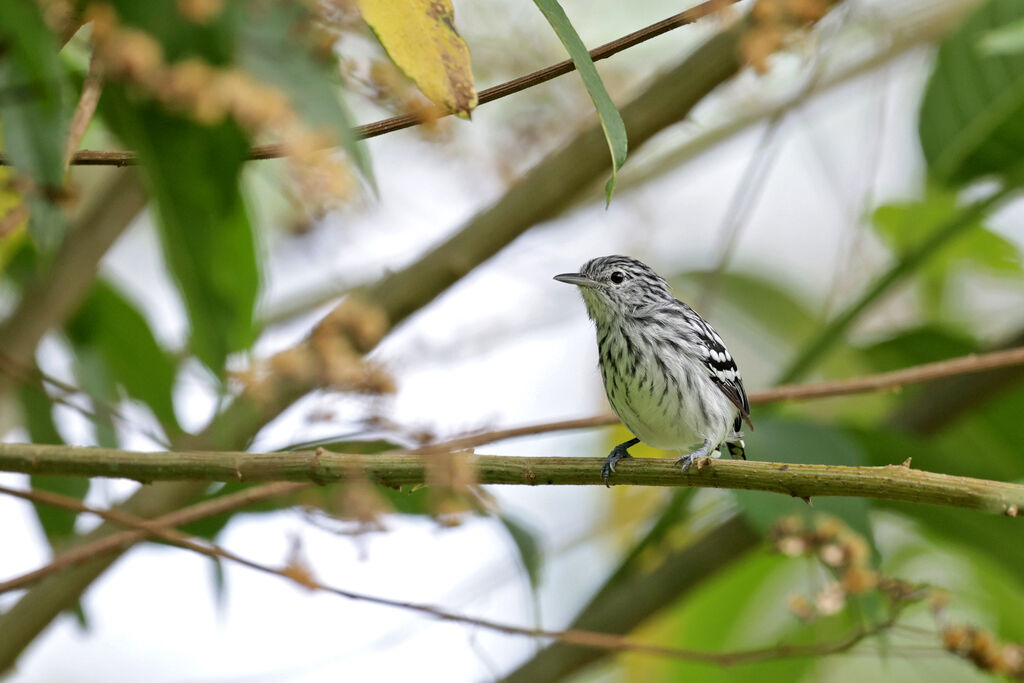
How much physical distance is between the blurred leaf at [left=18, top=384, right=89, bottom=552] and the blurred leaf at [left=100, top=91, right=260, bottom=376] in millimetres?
717

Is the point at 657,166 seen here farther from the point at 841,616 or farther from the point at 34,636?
the point at 34,636

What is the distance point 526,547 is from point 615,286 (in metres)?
1.09

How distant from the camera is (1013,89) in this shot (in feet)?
11.6

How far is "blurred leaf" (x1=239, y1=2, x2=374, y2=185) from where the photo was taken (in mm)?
2025

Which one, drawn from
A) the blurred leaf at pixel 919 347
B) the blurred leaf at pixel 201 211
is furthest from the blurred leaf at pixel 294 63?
the blurred leaf at pixel 919 347

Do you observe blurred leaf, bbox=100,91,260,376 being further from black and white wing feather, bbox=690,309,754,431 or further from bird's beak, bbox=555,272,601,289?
black and white wing feather, bbox=690,309,754,431

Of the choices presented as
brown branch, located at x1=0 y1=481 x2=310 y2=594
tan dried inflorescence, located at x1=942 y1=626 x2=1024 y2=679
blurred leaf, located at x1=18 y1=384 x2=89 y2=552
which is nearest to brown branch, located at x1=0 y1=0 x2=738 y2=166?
brown branch, located at x1=0 y1=481 x2=310 y2=594

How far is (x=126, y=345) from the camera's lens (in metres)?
3.39

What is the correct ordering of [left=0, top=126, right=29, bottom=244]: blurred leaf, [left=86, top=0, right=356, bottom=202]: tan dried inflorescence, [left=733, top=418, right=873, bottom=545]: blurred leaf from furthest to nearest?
[left=733, top=418, right=873, bottom=545]: blurred leaf < [left=0, top=126, right=29, bottom=244]: blurred leaf < [left=86, top=0, right=356, bottom=202]: tan dried inflorescence

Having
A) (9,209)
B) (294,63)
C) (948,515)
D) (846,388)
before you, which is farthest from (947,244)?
(9,209)

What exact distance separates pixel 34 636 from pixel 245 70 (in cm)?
159

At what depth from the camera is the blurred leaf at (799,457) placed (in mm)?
2602

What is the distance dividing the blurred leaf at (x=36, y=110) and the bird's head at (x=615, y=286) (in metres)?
1.77

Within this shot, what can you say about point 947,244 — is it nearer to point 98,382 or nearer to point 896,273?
point 896,273
